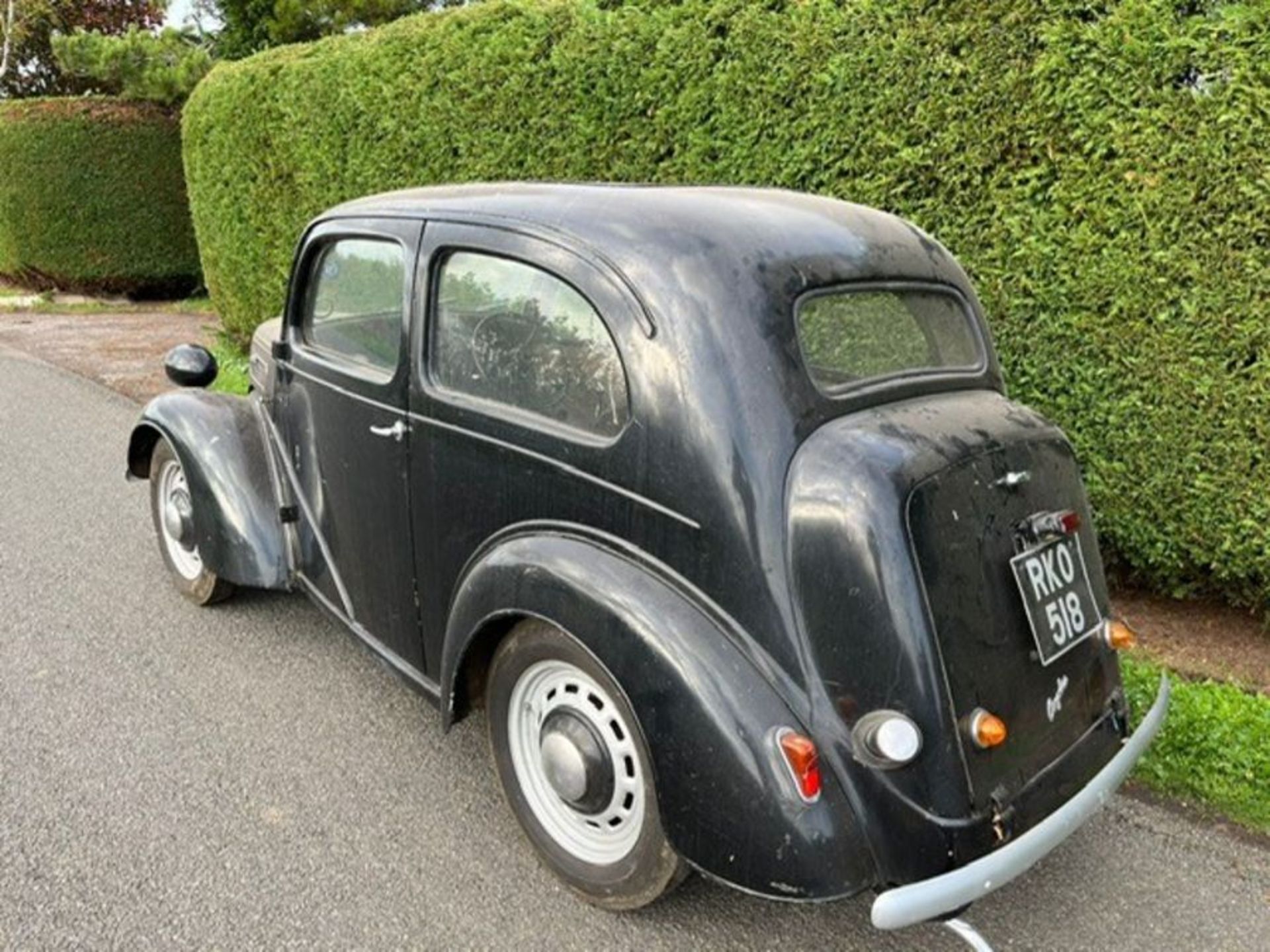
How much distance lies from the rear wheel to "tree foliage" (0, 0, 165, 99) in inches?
736

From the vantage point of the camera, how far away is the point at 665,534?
2.15 metres

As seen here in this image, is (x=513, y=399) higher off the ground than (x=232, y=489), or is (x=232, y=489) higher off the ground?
(x=513, y=399)

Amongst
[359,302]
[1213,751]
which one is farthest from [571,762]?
[1213,751]

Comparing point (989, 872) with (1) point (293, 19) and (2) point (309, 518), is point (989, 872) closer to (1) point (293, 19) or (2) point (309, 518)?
(2) point (309, 518)

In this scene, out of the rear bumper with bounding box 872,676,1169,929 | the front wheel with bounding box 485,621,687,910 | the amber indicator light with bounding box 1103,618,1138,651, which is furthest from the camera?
the amber indicator light with bounding box 1103,618,1138,651

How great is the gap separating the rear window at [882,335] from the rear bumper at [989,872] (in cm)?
106

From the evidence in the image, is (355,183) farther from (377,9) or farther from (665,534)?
(377,9)

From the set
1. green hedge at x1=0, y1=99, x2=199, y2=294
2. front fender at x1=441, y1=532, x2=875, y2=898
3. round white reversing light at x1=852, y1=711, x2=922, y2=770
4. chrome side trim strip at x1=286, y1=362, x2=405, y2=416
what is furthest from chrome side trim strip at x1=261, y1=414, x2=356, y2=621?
green hedge at x1=0, y1=99, x2=199, y2=294

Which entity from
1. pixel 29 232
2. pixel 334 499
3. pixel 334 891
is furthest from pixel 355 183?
pixel 29 232

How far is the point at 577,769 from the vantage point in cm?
232

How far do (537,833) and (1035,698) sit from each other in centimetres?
131

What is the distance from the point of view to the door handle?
2.76 m

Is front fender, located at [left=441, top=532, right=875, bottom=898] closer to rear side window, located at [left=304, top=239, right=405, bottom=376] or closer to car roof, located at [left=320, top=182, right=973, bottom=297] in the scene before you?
car roof, located at [left=320, top=182, right=973, bottom=297]

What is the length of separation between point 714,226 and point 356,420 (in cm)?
134
